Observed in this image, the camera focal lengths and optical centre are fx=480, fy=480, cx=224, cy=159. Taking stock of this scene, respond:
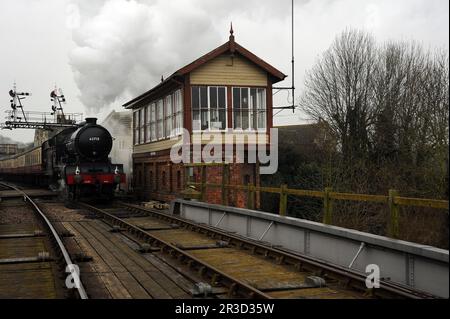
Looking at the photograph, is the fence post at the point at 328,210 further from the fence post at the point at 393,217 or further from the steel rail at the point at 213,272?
the steel rail at the point at 213,272

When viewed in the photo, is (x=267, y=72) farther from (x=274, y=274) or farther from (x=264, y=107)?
(x=274, y=274)

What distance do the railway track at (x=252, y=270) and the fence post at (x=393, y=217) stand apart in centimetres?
74

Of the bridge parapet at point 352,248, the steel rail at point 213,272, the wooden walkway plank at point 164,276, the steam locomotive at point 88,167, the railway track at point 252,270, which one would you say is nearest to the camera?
the bridge parapet at point 352,248

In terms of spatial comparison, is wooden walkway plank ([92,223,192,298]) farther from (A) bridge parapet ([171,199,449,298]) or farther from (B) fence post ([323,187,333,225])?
(B) fence post ([323,187,333,225])

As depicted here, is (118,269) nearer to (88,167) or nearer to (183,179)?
(183,179)

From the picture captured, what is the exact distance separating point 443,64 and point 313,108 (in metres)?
8.71

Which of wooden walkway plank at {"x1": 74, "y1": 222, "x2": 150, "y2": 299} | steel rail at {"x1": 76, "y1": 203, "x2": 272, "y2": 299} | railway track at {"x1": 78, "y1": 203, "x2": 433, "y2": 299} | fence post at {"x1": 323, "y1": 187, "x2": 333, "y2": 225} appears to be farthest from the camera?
fence post at {"x1": 323, "y1": 187, "x2": 333, "y2": 225}

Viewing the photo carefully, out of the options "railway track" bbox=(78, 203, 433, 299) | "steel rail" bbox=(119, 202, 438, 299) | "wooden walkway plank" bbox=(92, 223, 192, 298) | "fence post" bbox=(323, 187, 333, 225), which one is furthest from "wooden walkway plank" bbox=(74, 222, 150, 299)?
"fence post" bbox=(323, 187, 333, 225)

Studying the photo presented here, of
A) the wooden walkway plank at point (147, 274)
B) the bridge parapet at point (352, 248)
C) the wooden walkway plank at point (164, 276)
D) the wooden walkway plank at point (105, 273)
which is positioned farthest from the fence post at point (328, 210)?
the wooden walkway plank at point (105, 273)

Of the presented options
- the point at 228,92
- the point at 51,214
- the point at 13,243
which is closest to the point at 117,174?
the point at 51,214

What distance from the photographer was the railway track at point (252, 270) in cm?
619

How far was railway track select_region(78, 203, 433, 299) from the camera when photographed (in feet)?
20.3

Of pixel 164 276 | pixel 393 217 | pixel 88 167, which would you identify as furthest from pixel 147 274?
pixel 88 167

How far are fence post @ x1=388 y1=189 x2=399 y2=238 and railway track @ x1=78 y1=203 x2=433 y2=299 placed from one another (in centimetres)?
74
